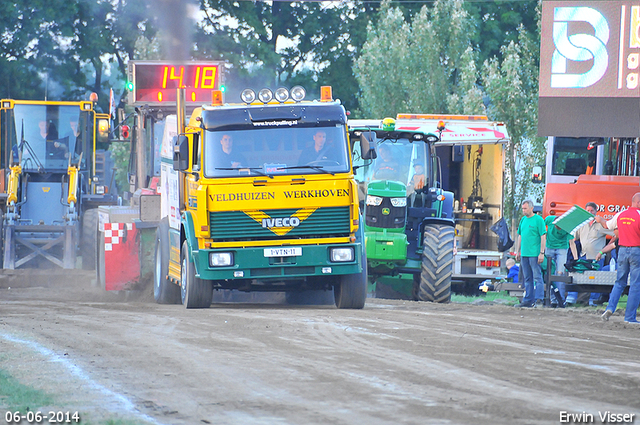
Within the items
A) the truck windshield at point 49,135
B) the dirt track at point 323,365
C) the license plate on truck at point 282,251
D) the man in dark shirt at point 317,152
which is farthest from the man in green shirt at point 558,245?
the truck windshield at point 49,135

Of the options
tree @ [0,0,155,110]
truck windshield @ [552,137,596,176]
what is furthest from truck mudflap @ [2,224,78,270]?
tree @ [0,0,155,110]

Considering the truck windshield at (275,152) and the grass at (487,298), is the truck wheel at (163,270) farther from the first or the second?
the grass at (487,298)

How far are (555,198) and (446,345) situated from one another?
10629mm

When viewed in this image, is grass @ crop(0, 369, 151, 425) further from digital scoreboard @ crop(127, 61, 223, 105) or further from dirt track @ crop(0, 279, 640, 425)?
digital scoreboard @ crop(127, 61, 223, 105)

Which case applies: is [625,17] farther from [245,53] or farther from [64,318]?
[245,53]

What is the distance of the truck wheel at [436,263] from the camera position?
55.1 ft

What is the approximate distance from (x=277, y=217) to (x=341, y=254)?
0.98 m

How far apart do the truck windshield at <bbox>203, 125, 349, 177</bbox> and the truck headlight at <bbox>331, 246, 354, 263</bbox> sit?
1021mm

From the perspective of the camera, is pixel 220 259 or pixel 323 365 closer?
pixel 323 365

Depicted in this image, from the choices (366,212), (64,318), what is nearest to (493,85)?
(366,212)

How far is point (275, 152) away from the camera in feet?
43.8

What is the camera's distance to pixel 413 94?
101 feet

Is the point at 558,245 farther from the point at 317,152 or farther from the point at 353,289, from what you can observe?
the point at 317,152

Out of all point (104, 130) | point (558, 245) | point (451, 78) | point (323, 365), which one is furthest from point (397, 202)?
point (451, 78)
